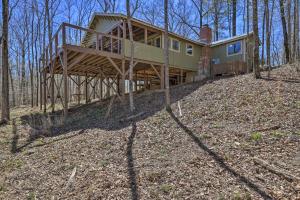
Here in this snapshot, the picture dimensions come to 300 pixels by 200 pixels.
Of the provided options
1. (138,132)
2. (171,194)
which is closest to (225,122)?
(138,132)

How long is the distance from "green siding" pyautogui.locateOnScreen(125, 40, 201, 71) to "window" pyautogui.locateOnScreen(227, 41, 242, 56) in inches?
87.7

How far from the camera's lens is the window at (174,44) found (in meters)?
16.8

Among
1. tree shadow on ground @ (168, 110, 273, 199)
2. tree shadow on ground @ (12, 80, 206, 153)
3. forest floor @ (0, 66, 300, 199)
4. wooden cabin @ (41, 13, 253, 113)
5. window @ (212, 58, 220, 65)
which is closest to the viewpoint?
tree shadow on ground @ (168, 110, 273, 199)

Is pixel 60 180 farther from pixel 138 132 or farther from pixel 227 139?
pixel 227 139

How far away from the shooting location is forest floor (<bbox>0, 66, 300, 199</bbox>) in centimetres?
468

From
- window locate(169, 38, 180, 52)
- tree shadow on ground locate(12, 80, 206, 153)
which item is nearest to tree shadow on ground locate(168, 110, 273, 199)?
tree shadow on ground locate(12, 80, 206, 153)

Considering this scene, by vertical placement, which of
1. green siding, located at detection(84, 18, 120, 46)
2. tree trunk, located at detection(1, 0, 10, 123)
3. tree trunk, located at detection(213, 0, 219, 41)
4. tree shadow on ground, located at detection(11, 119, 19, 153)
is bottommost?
tree shadow on ground, located at detection(11, 119, 19, 153)

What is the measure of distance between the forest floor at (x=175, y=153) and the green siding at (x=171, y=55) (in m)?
5.05

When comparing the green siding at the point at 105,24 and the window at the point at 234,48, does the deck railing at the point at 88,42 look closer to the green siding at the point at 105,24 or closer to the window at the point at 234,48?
the green siding at the point at 105,24

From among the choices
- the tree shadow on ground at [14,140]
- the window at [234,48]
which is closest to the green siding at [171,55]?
the window at [234,48]

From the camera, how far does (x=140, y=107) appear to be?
1193cm

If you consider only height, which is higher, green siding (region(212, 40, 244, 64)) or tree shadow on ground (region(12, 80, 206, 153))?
green siding (region(212, 40, 244, 64))

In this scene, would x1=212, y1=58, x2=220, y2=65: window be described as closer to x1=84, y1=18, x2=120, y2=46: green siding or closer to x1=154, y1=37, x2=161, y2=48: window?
x1=154, y1=37, x2=161, y2=48: window

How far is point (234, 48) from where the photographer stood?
18234mm
